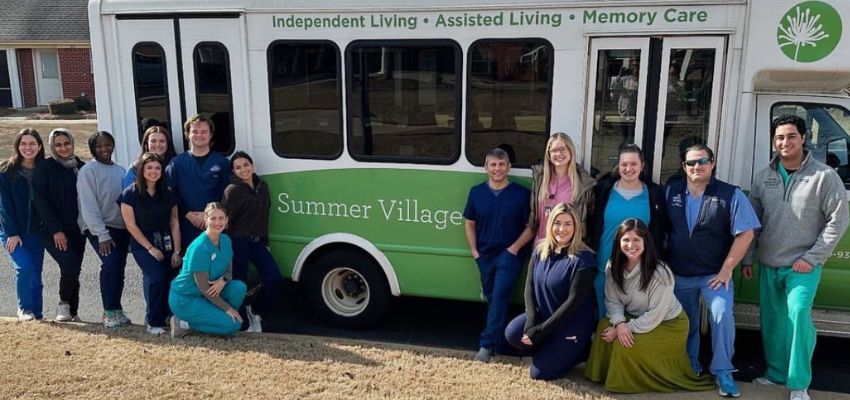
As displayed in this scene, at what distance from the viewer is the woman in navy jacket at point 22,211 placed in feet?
16.8

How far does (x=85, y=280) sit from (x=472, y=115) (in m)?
4.39

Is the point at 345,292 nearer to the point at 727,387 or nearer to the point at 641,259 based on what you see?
the point at 641,259

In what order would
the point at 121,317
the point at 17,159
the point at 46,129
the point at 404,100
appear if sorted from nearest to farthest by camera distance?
the point at 404,100 → the point at 17,159 → the point at 121,317 → the point at 46,129

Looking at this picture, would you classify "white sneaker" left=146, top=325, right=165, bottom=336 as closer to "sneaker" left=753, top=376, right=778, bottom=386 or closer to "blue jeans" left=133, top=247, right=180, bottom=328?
"blue jeans" left=133, top=247, right=180, bottom=328

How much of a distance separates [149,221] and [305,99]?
143 cm

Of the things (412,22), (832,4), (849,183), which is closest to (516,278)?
(412,22)

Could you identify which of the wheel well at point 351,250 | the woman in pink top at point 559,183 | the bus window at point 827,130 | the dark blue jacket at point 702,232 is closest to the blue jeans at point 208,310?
the wheel well at point 351,250

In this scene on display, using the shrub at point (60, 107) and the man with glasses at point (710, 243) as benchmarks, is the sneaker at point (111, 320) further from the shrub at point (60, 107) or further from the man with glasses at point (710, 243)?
the shrub at point (60, 107)

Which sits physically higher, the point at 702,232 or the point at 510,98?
the point at 510,98

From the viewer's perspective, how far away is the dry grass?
425 centimetres

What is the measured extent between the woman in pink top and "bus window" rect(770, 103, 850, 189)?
1.32 meters

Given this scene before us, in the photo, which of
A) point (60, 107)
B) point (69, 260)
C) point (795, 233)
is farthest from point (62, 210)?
point (60, 107)

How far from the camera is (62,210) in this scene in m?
5.25

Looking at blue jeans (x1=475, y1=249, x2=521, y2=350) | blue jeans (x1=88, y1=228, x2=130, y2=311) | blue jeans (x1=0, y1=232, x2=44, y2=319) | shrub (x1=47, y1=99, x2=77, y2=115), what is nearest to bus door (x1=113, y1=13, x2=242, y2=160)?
blue jeans (x1=88, y1=228, x2=130, y2=311)
